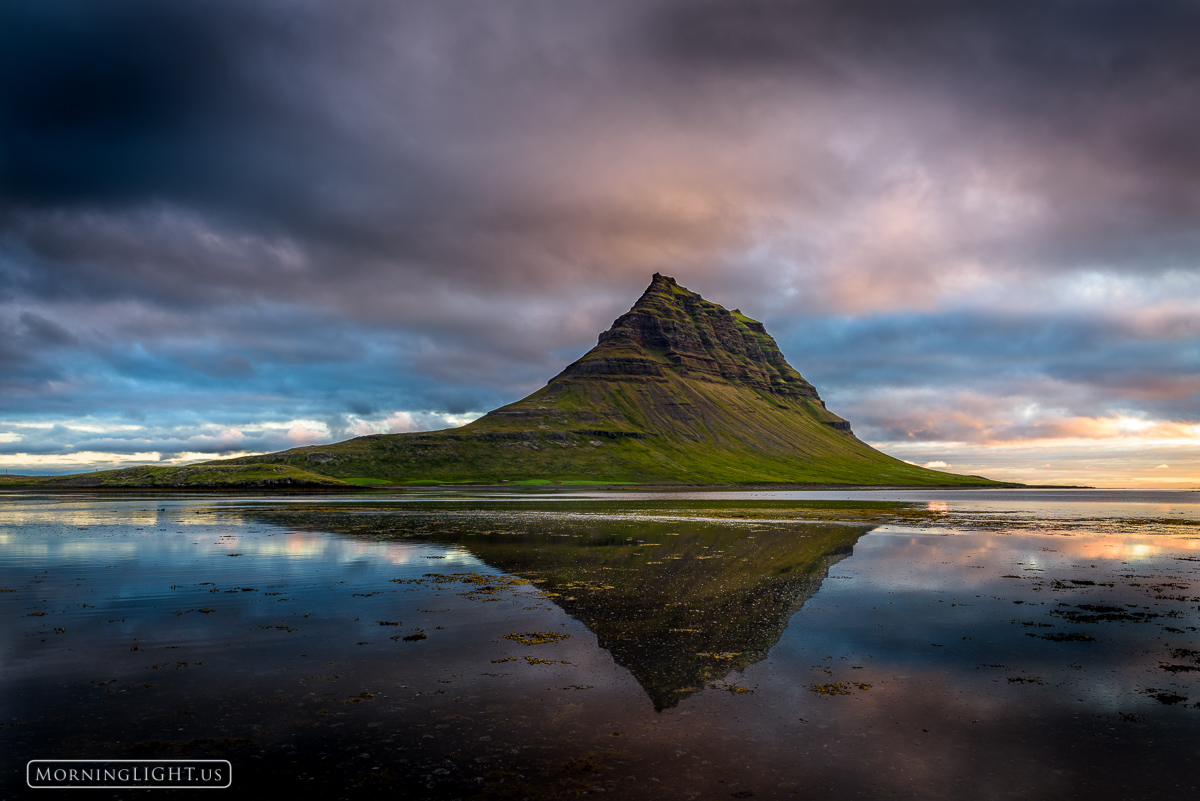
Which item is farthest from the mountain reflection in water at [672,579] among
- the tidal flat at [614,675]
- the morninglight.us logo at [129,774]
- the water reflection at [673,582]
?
the morninglight.us logo at [129,774]

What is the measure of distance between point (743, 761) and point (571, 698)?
5.19 m

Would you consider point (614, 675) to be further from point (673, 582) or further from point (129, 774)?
point (673, 582)

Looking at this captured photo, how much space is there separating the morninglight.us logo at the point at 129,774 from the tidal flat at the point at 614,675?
317mm

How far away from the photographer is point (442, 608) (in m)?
26.9

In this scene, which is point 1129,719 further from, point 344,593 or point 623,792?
point 344,593

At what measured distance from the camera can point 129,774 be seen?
1220cm

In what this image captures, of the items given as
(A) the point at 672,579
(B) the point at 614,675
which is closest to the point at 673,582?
(A) the point at 672,579

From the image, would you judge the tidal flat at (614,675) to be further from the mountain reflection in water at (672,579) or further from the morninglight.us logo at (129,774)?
the morninglight.us logo at (129,774)

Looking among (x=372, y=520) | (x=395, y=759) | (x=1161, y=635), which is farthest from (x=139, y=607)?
(x=372, y=520)

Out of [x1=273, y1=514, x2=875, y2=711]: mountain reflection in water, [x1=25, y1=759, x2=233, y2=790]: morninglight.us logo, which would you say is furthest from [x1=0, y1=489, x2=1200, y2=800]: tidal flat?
[x1=25, y1=759, x2=233, y2=790]: morninglight.us logo

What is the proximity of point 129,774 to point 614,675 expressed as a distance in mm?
11480

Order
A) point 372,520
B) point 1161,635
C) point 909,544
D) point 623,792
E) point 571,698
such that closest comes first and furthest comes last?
point 623,792, point 571,698, point 1161,635, point 909,544, point 372,520

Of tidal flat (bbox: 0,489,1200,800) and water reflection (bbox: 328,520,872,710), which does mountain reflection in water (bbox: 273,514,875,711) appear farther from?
tidal flat (bbox: 0,489,1200,800)

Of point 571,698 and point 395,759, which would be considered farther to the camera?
point 571,698
